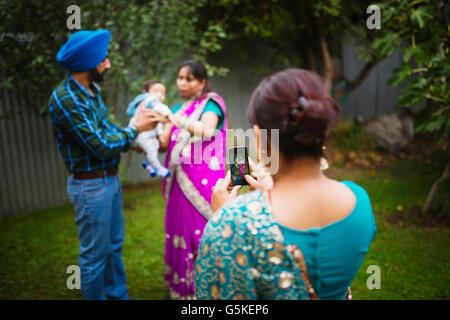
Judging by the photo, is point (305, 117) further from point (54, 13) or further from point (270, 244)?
point (54, 13)

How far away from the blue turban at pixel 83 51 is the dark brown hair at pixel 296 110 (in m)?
1.56

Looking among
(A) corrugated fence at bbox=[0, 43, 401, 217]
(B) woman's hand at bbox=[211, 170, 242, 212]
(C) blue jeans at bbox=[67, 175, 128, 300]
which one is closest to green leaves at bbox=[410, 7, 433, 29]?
(B) woman's hand at bbox=[211, 170, 242, 212]

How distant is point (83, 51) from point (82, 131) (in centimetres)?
51

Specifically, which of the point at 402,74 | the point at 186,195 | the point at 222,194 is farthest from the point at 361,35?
the point at 222,194

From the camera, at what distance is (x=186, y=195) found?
272 centimetres

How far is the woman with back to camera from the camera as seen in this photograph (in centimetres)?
107

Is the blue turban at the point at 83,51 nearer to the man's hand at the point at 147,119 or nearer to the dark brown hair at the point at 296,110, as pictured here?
the man's hand at the point at 147,119

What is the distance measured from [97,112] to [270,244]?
5.92 feet

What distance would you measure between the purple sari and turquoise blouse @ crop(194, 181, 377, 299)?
1.36m

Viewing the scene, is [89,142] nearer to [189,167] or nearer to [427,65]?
[189,167]

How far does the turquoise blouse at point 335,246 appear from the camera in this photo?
109 cm

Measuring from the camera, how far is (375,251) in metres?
3.56

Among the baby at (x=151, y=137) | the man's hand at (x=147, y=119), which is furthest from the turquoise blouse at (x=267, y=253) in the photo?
the baby at (x=151, y=137)
